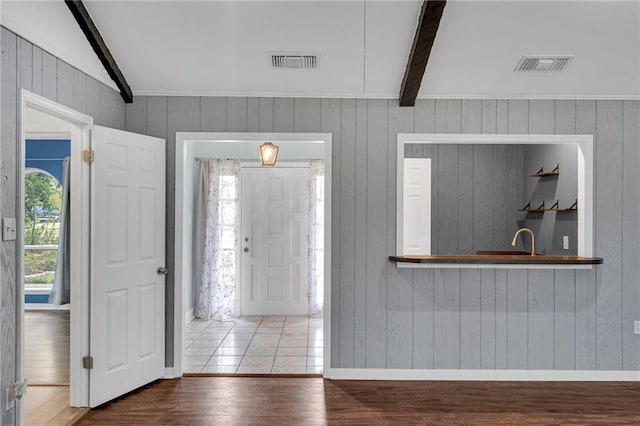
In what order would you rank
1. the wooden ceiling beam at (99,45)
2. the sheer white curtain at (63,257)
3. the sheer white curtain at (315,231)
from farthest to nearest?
the sheer white curtain at (315,231), the sheer white curtain at (63,257), the wooden ceiling beam at (99,45)

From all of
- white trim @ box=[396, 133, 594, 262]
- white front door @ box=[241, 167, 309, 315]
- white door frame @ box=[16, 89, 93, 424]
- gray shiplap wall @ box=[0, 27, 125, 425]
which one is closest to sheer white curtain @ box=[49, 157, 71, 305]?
white front door @ box=[241, 167, 309, 315]

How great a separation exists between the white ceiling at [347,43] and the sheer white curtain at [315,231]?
91.0 inches

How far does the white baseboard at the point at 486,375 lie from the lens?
3713 millimetres

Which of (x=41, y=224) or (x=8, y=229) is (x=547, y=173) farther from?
(x=41, y=224)

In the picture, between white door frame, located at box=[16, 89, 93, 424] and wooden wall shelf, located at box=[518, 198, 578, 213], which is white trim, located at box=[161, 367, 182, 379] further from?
wooden wall shelf, located at box=[518, 198, 578, 213]

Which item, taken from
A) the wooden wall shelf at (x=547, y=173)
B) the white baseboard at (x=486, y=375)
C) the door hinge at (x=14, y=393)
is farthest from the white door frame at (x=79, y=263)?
the wooden wall shelf at (x=547, y=173)

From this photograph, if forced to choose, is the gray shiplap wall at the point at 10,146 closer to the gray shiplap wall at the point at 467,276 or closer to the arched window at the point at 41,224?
the gray shiplap wall at the point at 467,276

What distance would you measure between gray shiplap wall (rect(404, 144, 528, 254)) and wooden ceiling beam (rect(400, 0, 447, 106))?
217 cm

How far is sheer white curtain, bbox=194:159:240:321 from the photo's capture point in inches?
229

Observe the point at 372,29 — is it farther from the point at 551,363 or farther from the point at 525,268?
the point at 551,363

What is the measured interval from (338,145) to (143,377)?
2394 mm

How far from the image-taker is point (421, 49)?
119 inches

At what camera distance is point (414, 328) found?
12.2 feet

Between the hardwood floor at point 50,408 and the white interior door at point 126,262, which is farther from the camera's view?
the white interior door at point 126,262
